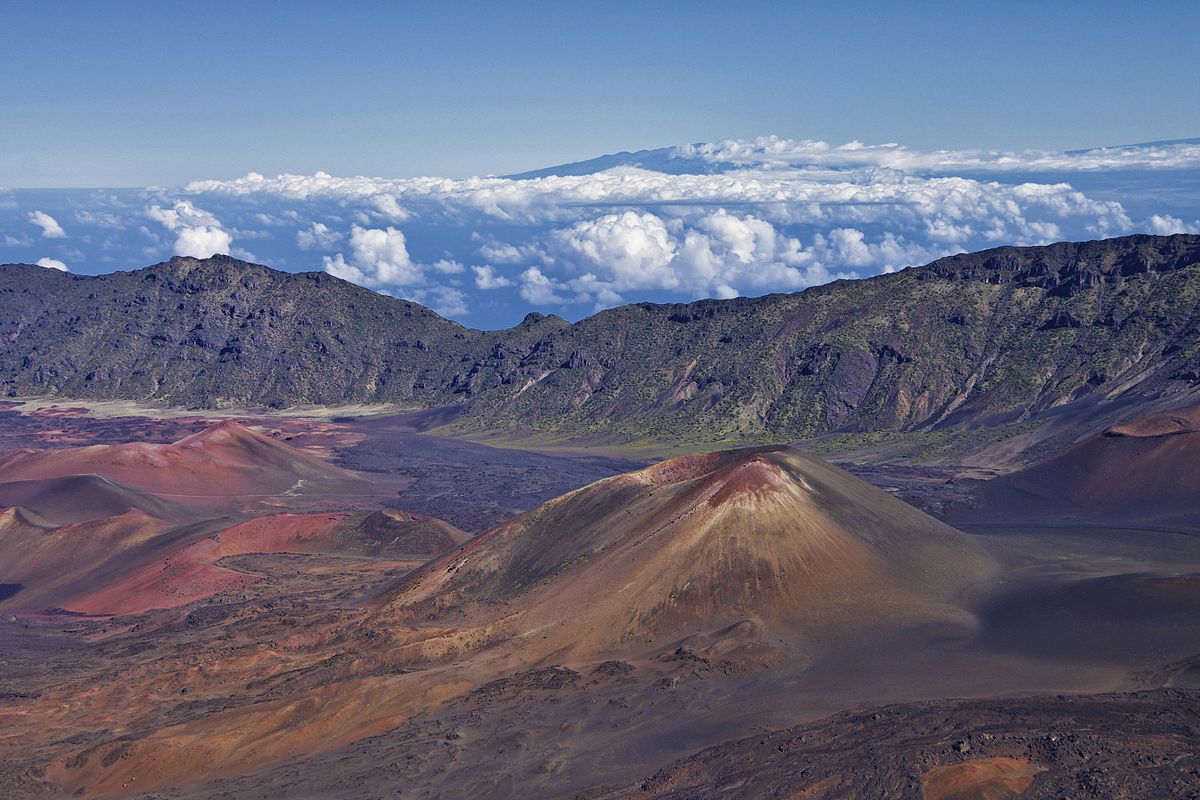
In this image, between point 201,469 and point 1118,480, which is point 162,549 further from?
A: point 1118,480

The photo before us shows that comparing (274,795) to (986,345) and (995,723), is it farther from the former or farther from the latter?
(986,345)

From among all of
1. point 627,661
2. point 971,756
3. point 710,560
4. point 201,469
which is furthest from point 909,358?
point 971,756

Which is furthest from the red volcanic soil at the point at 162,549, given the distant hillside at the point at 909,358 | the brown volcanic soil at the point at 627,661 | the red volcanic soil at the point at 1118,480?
the distant hillside at the point at 909,358

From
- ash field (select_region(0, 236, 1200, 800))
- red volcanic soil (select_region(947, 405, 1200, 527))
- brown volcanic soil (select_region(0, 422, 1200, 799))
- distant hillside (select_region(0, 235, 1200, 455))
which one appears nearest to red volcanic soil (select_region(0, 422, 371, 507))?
ash field (select_region(0, 236, 1200, 800))

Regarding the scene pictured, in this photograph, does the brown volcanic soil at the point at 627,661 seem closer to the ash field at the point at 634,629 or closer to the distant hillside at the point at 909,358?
the ash field at the point at 634,629

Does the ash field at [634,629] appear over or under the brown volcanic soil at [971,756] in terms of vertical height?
under

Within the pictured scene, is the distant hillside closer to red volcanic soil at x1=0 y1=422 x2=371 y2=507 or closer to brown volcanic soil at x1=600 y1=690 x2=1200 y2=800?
red volcanic soil at x1=0 y1=422 x2=371 y2=507
